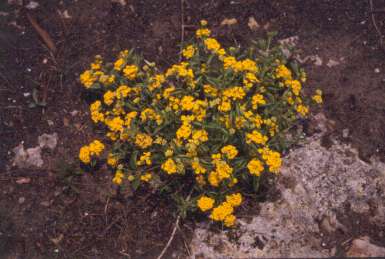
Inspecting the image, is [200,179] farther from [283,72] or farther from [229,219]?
[283,72]

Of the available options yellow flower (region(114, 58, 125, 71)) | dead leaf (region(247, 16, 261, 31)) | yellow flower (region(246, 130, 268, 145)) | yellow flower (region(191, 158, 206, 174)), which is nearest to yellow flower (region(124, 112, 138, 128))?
yellow flower (region(114, 58, 125, 71))

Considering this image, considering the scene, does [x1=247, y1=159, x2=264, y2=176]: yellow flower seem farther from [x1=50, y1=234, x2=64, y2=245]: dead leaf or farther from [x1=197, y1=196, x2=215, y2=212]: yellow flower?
[x1=50, y1=234, x2=64, y2=245]: dead leaf

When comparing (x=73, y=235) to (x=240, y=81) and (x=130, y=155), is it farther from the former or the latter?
(x=240, y=81)

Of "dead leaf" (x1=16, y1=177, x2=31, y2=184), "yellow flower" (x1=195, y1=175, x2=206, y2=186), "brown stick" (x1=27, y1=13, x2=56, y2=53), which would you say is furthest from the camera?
"brown stick" (x1=27, y1=13, x2=56, y2=53)

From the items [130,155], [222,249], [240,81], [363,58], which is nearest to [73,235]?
[130,155]

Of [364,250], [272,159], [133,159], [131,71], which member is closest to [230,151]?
[272,159]

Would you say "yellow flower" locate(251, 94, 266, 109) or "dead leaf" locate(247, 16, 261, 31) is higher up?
"dead leaf" locate(247, 16, 261, 31)
